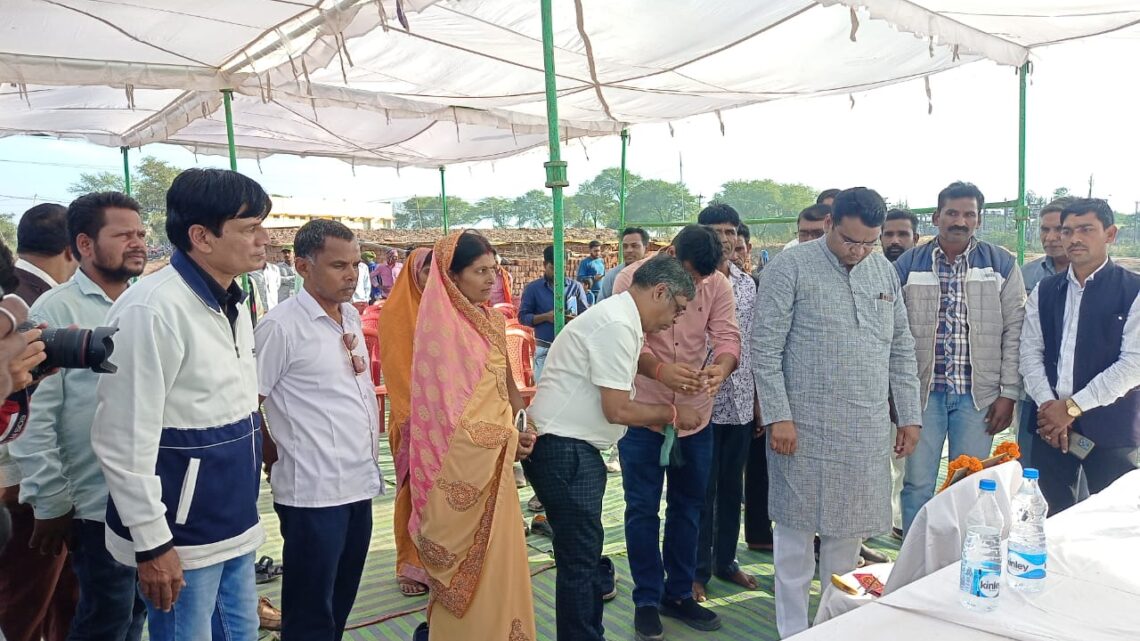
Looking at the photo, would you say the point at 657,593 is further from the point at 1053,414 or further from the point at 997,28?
the point at 997,28

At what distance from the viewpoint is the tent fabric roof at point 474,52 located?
12.3 feet

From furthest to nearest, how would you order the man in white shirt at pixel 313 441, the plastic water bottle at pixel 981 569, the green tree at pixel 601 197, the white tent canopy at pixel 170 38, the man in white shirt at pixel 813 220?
the green tree at pixel 601 197 < the man in white shirt at pixel 813 220 < the white tent canopy at pixel 170 38 < the man in white shirt at pixel 313 441 < the plastic water bottle at pixel 981 569

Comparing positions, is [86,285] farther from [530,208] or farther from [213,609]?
[530,208]

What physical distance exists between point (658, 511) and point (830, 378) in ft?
3.01

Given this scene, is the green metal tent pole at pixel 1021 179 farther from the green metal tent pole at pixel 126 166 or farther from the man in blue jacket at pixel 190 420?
the green metal tent pole at pixel 126 166

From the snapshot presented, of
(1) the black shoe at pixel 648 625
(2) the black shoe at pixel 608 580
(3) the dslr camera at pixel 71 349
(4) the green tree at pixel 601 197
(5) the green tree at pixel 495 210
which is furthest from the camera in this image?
(5) the green tree at pixel 495 210

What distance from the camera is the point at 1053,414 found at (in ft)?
10.2

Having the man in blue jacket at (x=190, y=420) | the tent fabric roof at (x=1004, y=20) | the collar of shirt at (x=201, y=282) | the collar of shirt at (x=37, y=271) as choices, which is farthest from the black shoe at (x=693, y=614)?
the tent fabric roof at (x=1004, y=20)

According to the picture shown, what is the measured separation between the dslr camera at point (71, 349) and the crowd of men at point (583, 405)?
0.21 feet

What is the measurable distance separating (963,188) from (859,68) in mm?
2353

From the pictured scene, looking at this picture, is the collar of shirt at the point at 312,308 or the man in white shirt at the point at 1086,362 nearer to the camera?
the collar of shirt at the point at 312,308

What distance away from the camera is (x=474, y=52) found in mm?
5090

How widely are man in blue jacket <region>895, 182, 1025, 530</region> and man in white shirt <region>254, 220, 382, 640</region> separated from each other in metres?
2.58

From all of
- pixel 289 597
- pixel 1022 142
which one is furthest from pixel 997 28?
pixel 289 597
